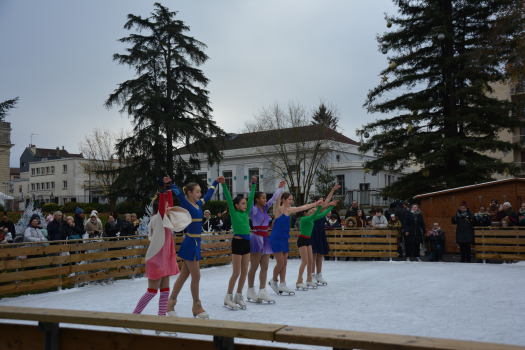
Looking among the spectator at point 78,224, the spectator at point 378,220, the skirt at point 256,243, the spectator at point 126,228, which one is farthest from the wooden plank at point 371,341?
the spectator at point 378,220

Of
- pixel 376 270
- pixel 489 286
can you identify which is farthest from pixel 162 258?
pixel 376 270

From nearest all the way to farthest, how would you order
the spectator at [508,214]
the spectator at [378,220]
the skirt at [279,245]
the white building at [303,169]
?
the skirt at [279,245]
the spectator at [508,214]
the spectator at [378,220]
the white building at [303,169]

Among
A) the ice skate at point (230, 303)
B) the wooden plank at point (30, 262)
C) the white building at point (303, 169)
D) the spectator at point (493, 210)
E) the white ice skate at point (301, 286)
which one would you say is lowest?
the white ice skate at point (301, 286)

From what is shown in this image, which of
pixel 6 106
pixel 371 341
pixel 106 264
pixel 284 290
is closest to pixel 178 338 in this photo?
pixel 371 341

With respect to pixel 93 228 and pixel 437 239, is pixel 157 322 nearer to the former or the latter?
pixel 93 228

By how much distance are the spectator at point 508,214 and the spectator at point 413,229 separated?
99.4 inches

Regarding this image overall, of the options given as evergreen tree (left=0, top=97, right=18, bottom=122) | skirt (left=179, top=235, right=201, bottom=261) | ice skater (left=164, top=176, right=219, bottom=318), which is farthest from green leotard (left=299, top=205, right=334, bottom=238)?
evergreen tree (left=0, top=97, right=18, bottom=122)

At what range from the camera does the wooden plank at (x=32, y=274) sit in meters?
8.85

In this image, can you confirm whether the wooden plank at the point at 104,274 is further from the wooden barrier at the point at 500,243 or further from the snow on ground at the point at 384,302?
the wooden barrier at the point at 500,243

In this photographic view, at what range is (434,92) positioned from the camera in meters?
24.6

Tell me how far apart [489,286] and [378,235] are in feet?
21.4

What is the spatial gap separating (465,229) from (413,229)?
1.64 metres

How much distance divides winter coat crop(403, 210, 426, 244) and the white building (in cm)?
1666

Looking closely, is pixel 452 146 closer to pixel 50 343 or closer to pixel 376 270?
pixel 376 270
